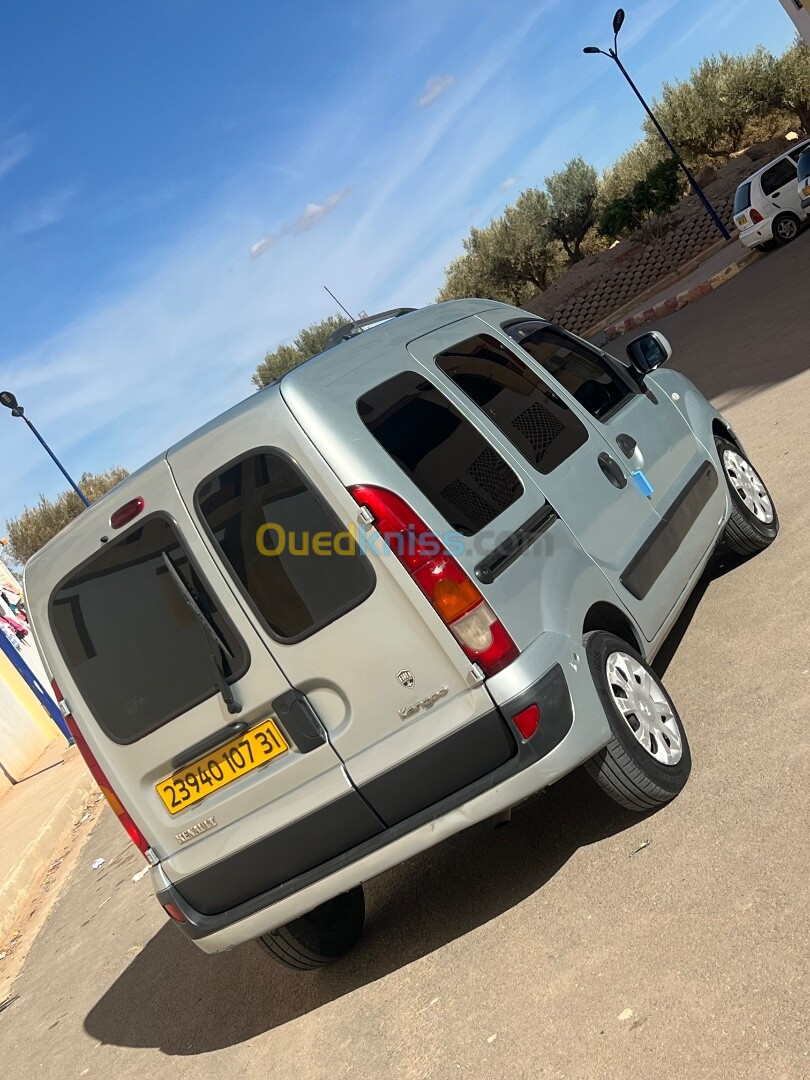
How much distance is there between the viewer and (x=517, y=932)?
13.9 ft

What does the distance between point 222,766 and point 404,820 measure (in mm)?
677

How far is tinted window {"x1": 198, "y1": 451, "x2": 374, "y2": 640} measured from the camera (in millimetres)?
3957

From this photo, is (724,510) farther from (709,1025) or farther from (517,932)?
(709,1025)

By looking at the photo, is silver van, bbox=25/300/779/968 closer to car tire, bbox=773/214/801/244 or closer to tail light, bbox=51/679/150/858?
tail light, bbox=51/679/150/858

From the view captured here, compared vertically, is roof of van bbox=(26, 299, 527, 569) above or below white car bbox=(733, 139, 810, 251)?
above

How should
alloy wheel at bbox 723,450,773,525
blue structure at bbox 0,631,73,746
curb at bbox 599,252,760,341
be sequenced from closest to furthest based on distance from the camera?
alloy wheel at bbox 723,450,773,525 → blue structure at bbox 0,631,73,746 → curb at bbox 599,252,760,341

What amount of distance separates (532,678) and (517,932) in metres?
1.01

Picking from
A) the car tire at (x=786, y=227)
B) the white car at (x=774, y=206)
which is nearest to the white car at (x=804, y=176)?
the white car at (x=774, y=206)

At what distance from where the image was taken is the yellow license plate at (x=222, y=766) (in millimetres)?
4055

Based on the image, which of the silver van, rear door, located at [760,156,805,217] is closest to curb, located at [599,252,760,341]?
rear door, located at [760,156,805,217]

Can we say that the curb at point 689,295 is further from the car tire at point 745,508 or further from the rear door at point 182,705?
the rear door at point 182,705

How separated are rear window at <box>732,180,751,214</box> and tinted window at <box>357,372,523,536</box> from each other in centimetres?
2117

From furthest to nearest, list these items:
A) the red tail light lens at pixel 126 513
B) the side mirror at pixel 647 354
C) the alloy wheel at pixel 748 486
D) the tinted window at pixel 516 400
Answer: the alloy wheel at pixel 748 486 → the side mirror at pixel 647 354 → the tinted window at pixel 516 400 → the red tail light lens at pixel 126 513

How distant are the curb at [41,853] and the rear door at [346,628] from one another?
221 inches
